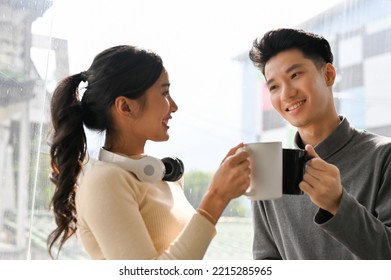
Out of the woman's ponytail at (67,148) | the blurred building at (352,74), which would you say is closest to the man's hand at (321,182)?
the woman's ponytail at (67,148)

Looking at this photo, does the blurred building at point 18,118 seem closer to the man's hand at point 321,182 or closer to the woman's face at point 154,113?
the woman's face at point 154,113

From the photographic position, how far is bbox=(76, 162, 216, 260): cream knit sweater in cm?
79

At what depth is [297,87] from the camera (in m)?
1.05

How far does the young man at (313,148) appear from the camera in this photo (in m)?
1.00

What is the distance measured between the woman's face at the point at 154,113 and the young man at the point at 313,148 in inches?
10.3

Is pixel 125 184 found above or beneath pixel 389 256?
above

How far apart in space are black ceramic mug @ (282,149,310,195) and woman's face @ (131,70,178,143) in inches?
9.4

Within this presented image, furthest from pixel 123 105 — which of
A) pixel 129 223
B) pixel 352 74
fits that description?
pixel 352 74

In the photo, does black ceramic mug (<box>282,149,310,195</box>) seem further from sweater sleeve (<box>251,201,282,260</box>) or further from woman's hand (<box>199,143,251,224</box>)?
sweater sleeve (<box>251,201,282,260</box>)

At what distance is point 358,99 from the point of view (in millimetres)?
1401

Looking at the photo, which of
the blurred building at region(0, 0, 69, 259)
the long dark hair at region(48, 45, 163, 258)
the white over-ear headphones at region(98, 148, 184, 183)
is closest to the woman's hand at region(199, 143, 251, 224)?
the white over-ear headphones at region(98, 148, 184, 183)
